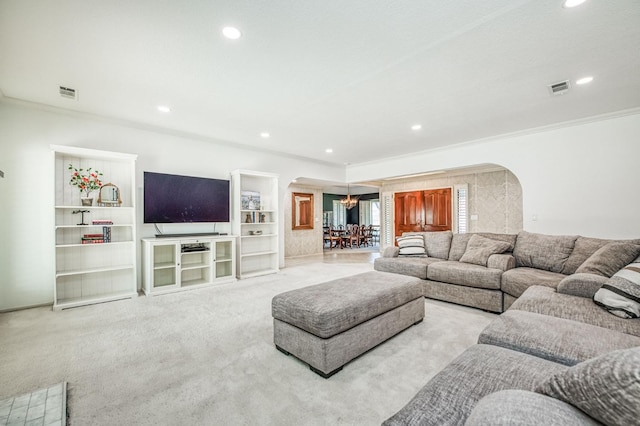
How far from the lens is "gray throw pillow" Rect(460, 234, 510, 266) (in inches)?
149

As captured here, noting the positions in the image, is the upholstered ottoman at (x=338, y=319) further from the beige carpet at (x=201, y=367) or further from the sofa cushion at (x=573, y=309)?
the sofa cushion at (x=573, y=309)

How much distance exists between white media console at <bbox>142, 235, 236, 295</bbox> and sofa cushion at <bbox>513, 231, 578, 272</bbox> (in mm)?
4412

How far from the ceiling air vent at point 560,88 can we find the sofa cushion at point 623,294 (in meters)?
1.97

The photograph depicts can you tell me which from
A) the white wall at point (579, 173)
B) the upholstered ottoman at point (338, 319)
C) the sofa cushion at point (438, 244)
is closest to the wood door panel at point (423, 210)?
the white wall at point (579, 173)

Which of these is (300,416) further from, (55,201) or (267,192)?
(267,192)

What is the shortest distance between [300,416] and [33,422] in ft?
4.83

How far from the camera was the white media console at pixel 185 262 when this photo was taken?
420 centimetres

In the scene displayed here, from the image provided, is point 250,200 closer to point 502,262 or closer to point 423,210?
point 502,262

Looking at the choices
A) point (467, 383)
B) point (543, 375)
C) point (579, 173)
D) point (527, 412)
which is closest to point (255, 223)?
point (467, 383)

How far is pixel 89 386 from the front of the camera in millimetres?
1923

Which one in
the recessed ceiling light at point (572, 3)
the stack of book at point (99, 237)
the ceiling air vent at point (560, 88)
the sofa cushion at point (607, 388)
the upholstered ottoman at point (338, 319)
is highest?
the recessed ceiling light at point (572, 3)

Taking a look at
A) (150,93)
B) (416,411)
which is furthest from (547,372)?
(150,93)

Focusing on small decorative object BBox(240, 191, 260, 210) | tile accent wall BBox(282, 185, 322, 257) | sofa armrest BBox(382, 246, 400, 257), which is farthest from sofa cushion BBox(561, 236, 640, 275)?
tile accent wall BBox(282, 185, 322, 257)

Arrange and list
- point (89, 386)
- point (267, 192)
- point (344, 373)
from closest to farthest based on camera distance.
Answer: point (89, 386)
point (344, 373)
point (267, 192)
